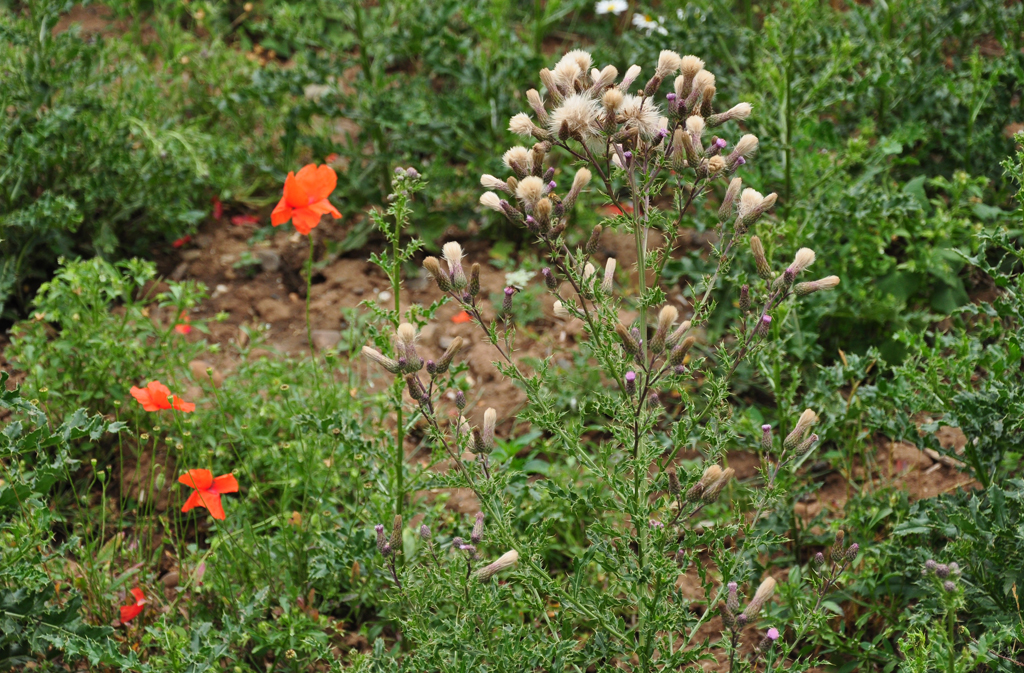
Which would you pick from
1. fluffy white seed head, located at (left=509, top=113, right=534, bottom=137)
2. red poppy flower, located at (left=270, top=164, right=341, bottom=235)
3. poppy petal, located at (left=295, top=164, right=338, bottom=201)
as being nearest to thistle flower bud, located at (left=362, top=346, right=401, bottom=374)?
fluffy white seed head, located at (left=509, top=113, right=534, bottom=137)

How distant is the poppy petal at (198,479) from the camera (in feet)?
8.02

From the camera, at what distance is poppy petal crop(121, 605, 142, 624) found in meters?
2.48

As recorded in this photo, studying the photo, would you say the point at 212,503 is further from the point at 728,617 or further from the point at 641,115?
the point at 641,115

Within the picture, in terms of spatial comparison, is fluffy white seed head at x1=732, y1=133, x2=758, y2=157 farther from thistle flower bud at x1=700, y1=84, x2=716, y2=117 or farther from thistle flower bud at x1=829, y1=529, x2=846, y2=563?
thistle flower bud at x1=829, y1=529, x2=846, y2=563

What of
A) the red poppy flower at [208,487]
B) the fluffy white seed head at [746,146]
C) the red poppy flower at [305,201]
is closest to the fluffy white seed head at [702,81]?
the fluffy white seed head at [746,146]

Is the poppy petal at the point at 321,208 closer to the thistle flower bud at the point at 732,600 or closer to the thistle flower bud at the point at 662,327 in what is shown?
the thistle flower bud at the point at 662,327

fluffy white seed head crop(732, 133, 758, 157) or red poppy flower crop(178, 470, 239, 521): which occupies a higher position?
fluffy white seed head crop(732, 133, 758, 157)

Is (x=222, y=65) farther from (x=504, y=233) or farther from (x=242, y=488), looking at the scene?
(x=242, y=488)

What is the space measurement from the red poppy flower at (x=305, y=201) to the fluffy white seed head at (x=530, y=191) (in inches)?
46.1

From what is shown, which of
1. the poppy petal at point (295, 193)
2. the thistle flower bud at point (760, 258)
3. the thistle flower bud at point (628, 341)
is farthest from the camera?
the poppy petal at point (295, 193)

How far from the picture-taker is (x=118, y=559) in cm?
282

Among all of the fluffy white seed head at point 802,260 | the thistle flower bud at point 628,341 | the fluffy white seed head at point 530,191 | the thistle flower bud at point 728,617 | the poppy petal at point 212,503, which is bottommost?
the poppy petal at point 212,503

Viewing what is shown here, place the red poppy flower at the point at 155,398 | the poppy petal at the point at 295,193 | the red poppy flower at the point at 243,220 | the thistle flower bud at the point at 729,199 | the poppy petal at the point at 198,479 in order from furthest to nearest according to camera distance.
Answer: the red poppy flower at the point at 243,220 < the poppy petal at the point at 295,193 < the red poppy flower at the point at 155,398 < the poppy petal at the point at 198,479 < the thistle flower bud at the point at 729,199

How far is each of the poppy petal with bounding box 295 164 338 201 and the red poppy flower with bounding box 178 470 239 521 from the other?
96 cm
